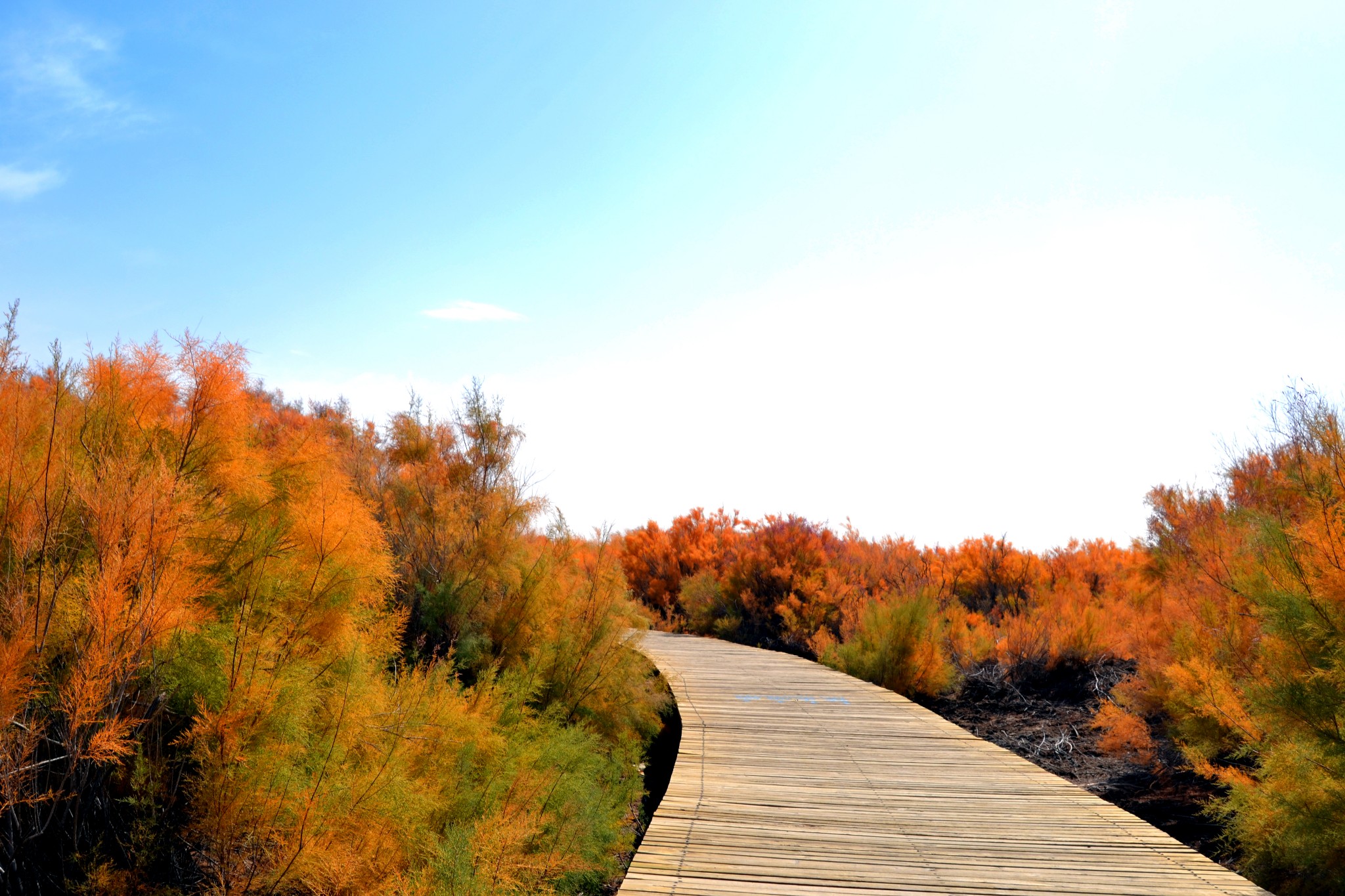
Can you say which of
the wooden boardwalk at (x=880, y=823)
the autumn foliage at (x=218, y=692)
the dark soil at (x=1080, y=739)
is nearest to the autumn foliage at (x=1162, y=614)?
the dark soil at (x=1080, y=739)

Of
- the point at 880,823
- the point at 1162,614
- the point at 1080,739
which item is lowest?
the point at 1080,739

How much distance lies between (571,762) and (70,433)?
3583 mm

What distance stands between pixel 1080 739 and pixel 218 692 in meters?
7.86

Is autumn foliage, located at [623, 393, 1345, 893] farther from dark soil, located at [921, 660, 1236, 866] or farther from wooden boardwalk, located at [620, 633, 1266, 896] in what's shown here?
wooden boardwalk, located at [620, 633, 1266, 896]

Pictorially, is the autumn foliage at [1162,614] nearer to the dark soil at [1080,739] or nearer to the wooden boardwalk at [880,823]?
the dark soil at [1080,739]

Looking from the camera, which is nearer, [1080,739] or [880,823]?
[880,823]

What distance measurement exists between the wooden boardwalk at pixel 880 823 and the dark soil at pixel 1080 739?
96 cm

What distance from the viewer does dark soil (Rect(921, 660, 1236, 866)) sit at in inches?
241

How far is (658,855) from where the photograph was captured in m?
4.14

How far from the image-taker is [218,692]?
3379 mm

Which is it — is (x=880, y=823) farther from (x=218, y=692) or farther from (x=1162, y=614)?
(x=1162, y=614)

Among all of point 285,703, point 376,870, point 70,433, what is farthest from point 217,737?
point 70,433

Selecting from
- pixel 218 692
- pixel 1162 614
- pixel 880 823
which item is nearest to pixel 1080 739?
pixel 1162 614

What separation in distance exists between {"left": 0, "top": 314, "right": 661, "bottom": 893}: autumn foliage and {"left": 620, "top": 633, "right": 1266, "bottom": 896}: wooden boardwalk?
31.3 inches
